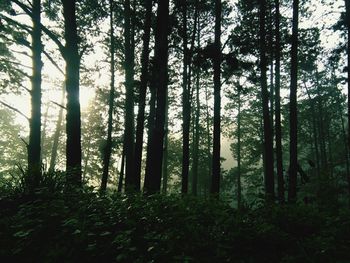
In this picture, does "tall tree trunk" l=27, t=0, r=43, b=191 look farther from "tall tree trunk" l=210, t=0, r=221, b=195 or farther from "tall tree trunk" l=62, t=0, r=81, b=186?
"tall tree trunk" l=210, t=0, r=221, b=195

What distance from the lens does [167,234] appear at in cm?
328

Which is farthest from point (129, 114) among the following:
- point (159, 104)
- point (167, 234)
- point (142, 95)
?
point (167, 234)

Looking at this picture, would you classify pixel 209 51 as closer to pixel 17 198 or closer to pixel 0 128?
pixel 17 198

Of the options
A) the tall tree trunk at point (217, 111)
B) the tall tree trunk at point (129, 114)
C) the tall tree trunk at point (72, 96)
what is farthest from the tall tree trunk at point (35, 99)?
the tall tree trunk at point (217, 111)

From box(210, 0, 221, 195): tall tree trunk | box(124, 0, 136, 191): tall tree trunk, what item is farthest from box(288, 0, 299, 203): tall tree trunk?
box(124, 0, 136, 191): tall tree trunk

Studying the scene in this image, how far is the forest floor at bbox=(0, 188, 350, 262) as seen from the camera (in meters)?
3.09

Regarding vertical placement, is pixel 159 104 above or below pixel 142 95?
below

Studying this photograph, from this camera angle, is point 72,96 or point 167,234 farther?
point 72,96

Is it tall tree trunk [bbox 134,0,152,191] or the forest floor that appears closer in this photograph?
the forest floor

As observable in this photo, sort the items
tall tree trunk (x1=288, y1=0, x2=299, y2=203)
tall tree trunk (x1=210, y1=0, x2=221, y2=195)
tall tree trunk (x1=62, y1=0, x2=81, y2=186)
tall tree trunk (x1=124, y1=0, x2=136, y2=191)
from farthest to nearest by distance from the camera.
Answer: tall tree trunk (x1=124, y1=0, x2=136, y2=191) → tall tree trunk (x1=210, y1=0, x2=221, y2=195) → tall tree trunk (x1=288, y1=0, x2=299, y2=203) → tall tree trunk (x1=62, y1=0, x2=81, y2=186)

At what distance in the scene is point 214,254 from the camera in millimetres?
3088

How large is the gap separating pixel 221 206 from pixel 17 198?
142 inches

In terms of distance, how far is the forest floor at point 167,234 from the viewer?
3.09m

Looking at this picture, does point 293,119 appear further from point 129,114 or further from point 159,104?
point 129,114
